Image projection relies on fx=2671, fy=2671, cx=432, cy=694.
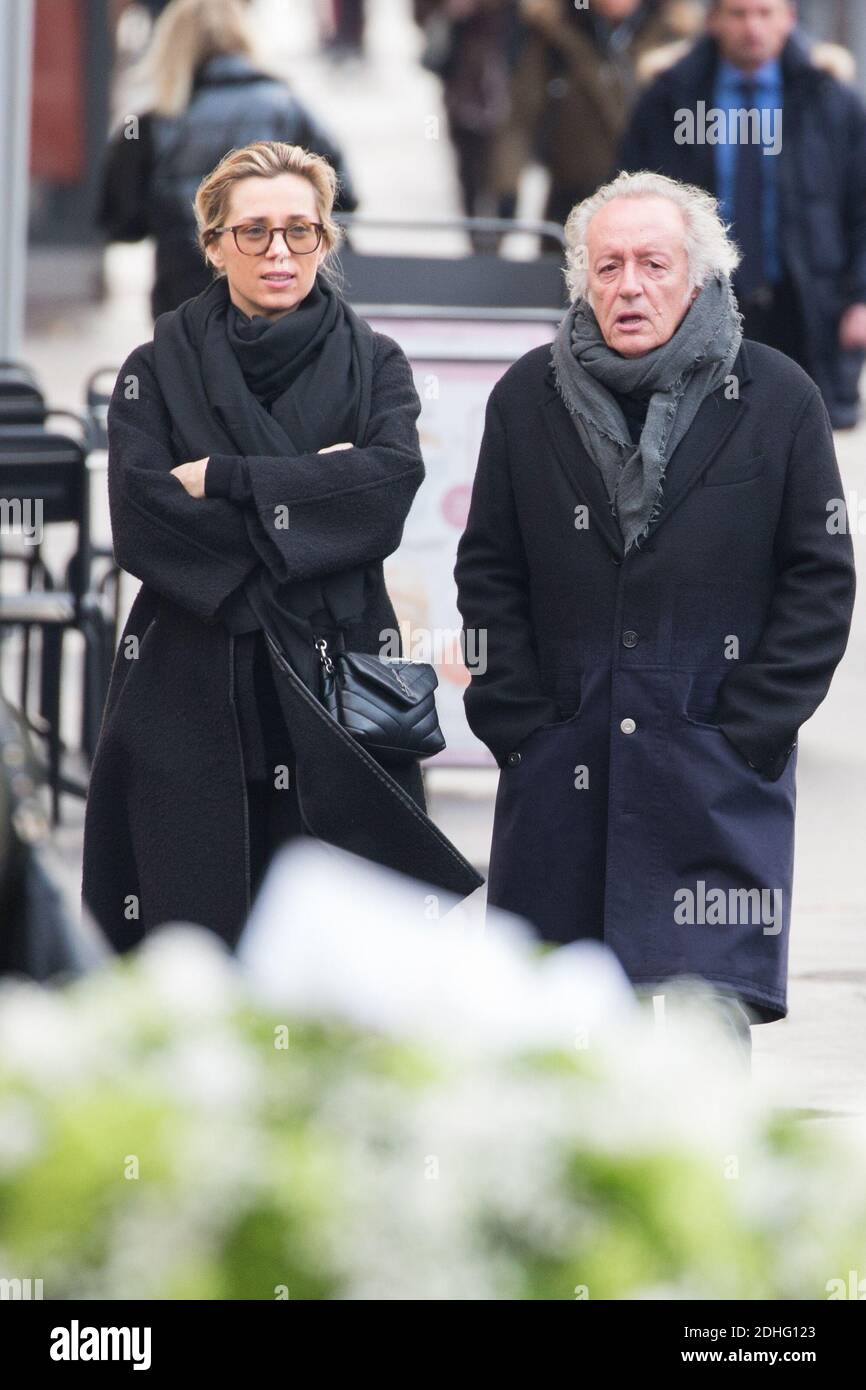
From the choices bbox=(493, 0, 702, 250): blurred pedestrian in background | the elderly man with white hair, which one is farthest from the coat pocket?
bbox=(493, 0, 702, 250): blurred pedestrian in background

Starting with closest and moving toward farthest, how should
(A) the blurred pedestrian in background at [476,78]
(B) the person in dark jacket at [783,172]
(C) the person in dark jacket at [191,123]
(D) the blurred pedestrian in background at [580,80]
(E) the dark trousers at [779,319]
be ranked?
(C) the person in dark jacket at [191,123], (B) the person in dark jacket at [783,172], (E) the dark trousers at [779,319], (D) the blurred pedestrian in background at [580,80], (A) the blurred pedestrian in background at [476,78]

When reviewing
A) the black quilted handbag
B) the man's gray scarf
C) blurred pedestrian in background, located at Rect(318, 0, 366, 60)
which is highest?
blurred pedestrian in background, located at Rect(318, 0, 366, 60)

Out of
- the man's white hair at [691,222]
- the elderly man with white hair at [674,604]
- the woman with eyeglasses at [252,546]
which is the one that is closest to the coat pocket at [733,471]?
the elderly man with white hair at [674,604]

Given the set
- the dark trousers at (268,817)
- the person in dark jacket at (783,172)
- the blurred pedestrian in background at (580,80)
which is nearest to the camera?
the dark trousers at (268,817)

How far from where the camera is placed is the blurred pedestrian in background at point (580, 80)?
1291 cm

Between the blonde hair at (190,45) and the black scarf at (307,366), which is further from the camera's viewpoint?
the blonde hair at (190,45)

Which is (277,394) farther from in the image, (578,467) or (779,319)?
(779,319)

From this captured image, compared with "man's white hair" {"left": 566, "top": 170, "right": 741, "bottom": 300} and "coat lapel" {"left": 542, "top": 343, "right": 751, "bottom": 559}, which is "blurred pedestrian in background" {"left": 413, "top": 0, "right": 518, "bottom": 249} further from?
"coat lapel" {"left": 542, "top": 343, "right": 751, "bottom": 559}

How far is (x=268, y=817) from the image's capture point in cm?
431

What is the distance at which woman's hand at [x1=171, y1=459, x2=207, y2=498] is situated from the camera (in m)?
4.20

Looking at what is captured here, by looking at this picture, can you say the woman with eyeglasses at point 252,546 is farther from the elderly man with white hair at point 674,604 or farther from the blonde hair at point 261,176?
the elderly man with white hair at point 674,604

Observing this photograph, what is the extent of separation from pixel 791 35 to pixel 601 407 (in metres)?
4.61

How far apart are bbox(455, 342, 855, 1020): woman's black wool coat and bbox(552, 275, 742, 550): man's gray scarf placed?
34 millimetres

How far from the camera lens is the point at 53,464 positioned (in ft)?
21.5
